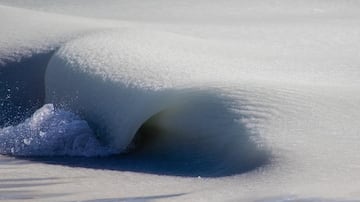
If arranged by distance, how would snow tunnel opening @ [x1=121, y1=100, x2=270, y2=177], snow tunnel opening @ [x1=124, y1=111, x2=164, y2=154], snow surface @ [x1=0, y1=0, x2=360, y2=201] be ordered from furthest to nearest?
snow tunnel opening @ [x1=124, y1=111, x2=164, y2=154] < snow tunnel opening @ [x1=121, y1=100, x2=270, y2=177] < snow surface @ [x1=0, y1=0, x2=360, y2=201]

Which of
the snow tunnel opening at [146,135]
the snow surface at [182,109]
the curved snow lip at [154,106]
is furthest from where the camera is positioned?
the snow tunnel opening at [146,135]

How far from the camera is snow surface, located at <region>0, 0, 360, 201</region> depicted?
171 inches

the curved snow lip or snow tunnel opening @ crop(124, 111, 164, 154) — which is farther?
snow tunnel opening @ crop(124, 111, 164, 154)

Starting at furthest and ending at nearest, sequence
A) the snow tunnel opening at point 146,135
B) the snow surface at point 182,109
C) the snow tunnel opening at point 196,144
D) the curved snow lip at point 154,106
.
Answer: the snow tunnel opening at point 146,135 < the curved snow lip at point 154,106 < the snow tunnel opening at point 196,144 < the snow surface at point 182,109

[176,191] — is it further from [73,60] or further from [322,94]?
[73,60]

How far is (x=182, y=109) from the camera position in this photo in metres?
5.27

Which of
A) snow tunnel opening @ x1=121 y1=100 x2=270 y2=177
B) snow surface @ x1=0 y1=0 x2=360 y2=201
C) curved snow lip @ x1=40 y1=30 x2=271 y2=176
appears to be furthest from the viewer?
curved snow lip @ x1=40 y1=30 x2=271 y2=176

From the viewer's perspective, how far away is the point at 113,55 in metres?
6.24

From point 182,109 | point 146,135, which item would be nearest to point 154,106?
point 182,109

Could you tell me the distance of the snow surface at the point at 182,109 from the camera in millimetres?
4336

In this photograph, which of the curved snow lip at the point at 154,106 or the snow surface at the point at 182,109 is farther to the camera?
the curved snow lip at the point at 154,106

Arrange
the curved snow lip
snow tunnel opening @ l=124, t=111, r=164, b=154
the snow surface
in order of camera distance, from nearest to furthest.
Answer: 1. the snow surface
2. the curved snow lip
3. snow tunnel opening @ l=124, t=111, r=164, b=154

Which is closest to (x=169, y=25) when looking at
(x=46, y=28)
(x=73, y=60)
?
(x=46, y=28)

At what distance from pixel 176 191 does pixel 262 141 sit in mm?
559
